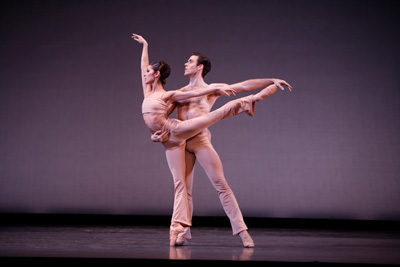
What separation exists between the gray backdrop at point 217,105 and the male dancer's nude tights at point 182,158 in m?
2.10

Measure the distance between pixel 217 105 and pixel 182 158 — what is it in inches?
86.7

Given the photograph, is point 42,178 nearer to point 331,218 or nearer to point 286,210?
point 286,210

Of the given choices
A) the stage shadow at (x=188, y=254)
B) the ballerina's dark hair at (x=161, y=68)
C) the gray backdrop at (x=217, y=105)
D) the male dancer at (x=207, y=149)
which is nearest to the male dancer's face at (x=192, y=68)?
the male dancer at (x=207, y=149)

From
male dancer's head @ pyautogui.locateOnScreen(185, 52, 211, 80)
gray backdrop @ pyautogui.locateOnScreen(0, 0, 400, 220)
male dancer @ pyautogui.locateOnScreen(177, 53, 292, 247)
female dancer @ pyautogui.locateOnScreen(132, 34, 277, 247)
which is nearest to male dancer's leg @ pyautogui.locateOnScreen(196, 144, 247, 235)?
male dancer @ pyautogui.locateOnScreen(177, 53, 292, 247)

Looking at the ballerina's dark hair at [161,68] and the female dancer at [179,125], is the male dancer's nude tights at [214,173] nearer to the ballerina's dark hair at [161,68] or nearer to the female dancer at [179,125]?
the female dancer at [179,125]

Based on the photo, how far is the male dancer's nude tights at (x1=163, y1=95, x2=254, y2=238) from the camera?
2662 millimetres

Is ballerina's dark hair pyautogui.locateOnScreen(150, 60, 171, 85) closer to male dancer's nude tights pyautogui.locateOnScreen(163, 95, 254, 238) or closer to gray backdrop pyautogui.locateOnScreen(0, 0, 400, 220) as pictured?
male dancer's nude tights pyautogui.locateOnScreen(163, 95, 254, 238)

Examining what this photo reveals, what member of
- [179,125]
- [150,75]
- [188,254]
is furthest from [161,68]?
[188,254]

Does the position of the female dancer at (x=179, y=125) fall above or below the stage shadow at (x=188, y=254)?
above

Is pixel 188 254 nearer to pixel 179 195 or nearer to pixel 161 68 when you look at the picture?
pixel 179 195

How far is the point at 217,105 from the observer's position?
4859 millimetres

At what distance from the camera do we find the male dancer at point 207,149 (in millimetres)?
2652

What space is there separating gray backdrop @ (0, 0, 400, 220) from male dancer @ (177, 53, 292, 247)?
199 centimetres

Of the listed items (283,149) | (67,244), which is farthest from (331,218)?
(67,244)
